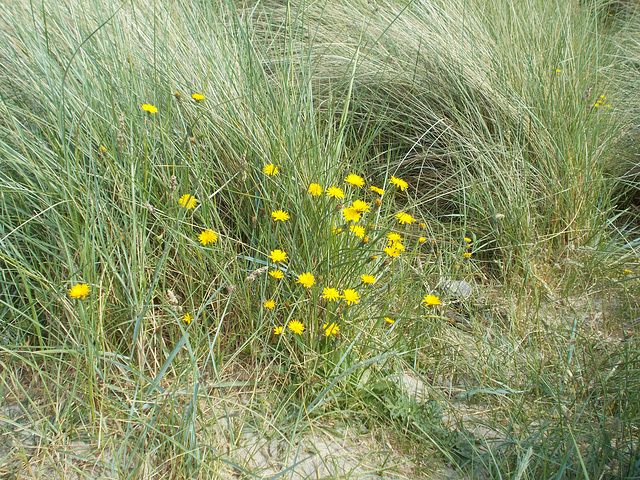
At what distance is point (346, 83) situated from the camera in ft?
7.85

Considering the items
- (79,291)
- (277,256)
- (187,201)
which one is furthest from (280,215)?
(79,291)

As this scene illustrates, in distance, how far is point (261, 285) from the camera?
1345 mm

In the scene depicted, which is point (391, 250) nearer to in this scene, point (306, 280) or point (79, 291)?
point (306, 280)

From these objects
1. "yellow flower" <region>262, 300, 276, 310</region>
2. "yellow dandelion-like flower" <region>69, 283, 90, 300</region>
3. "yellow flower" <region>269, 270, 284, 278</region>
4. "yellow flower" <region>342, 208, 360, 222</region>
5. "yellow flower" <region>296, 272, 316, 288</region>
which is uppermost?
"yellow dandelion-like flower" <region>69, 283, 90, 300</region>

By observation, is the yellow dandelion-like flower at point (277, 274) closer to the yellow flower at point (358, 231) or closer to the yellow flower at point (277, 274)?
the yellow flower at point (277, 274)

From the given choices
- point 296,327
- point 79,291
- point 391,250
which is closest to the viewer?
point 79,291

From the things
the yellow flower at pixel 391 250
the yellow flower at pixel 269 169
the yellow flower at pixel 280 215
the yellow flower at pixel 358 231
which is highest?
the yellow flower at pixel 269 169

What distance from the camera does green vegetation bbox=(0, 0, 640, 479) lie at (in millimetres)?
1156

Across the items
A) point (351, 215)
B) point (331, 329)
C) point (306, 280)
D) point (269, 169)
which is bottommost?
point (331, 329)

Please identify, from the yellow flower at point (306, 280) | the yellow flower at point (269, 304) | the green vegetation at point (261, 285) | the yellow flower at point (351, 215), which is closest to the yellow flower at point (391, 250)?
the green vegetation at point (261, 285)

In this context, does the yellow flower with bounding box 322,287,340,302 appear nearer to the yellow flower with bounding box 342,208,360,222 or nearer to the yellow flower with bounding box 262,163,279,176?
the yellow flower with bounding box 342,208,360,222

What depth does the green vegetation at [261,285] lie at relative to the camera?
1.16 metres

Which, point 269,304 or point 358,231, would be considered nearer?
point 269,304

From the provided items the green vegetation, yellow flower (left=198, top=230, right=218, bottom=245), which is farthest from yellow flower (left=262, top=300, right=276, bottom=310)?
yellow flower (left=198, top=230, right=218, bottom=245)
